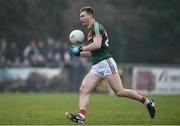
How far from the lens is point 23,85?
3228 centimetres

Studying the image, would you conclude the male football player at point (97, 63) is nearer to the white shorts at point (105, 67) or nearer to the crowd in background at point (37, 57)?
the white shorts at point (105, 67)

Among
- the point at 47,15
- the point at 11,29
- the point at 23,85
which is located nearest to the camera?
the point at 23,85

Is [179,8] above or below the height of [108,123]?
above

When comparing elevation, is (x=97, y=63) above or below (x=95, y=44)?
below

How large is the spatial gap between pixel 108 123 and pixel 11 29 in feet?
94.1

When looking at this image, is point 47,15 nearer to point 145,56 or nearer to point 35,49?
point 145,56

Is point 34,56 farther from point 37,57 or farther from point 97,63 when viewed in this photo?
point 97,63

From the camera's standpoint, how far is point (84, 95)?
14133mm

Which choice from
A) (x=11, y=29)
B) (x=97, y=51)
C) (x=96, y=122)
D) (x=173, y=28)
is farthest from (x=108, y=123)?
(x=173, y=28)

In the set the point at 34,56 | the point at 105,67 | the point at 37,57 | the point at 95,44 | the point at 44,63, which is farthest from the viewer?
the point at 44,63

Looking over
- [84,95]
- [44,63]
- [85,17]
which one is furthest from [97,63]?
[44,63]

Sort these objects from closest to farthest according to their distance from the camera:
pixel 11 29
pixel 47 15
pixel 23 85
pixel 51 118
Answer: pixel 51 118
pixel 23 85
pixel 11 29
pixel 47 15

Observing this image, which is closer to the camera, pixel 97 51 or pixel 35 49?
pixel 97 51

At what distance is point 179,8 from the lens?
162 ft
